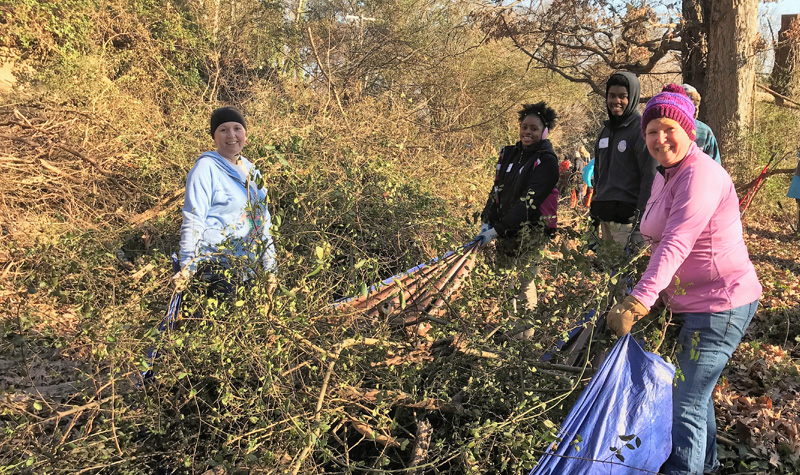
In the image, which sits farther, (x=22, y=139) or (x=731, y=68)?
(x=731, y=68)

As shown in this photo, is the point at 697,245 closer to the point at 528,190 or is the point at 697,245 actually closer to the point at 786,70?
the point at 528,190

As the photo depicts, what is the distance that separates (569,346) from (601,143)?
163 centimetres

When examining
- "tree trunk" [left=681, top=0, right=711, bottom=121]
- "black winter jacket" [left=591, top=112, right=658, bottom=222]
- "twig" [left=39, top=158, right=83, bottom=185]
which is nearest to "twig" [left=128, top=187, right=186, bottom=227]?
"twig" [left=39, top=158, right=83, bottom=185]

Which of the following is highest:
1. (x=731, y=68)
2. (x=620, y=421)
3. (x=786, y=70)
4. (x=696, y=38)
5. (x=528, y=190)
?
(x=696, y=38)

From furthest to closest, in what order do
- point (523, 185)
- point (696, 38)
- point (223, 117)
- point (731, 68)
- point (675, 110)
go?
point (696, 38)
point (731, 68)
point (523, 185)
point (223, 117)
point (675, 110)

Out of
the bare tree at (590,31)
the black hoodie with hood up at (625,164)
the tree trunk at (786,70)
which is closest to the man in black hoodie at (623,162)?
the black hoodie with hood up at (625,164)

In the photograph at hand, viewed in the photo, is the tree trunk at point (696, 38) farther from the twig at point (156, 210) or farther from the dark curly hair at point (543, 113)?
the twig at point (156, 210)

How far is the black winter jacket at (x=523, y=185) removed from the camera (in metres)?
3.30

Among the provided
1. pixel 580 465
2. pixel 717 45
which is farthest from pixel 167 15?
pixel 580 465

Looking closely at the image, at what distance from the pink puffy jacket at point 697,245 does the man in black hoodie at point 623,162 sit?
1.08m

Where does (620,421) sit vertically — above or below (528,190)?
below

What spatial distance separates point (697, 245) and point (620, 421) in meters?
0.77

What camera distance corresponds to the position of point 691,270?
6.95 ft

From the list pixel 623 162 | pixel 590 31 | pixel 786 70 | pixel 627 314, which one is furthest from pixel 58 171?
pixel 786 70
